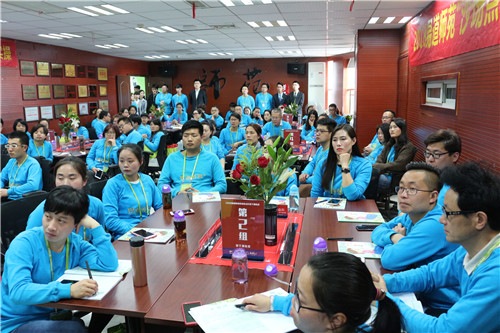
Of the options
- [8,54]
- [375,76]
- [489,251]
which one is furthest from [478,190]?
[8,54]

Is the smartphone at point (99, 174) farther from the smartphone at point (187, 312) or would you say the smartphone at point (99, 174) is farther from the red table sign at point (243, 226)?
the smartphone at point (187, 312)

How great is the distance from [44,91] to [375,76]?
860cm

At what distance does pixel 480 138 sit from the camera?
11.9 ft

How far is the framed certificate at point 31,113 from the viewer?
30.9ft

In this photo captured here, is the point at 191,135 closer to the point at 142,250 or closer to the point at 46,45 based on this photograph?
the point at 142,250

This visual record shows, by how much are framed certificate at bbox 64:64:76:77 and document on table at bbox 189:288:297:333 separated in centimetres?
1110

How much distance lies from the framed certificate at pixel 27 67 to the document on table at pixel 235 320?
992 cm

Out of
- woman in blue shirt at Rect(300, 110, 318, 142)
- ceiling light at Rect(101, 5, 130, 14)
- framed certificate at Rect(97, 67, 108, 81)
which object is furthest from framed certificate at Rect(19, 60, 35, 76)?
woman in blue shirt at Rect(300, 110, 318, 142)

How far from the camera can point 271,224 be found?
2.19 m

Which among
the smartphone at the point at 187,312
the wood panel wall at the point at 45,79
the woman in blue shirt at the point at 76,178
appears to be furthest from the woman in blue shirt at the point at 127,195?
the wood panel wall at the point at 45,79

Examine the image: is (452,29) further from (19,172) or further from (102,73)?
(102,73)

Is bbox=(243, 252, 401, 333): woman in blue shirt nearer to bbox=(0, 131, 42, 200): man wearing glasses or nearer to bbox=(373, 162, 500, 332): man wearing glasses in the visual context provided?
bbox=(373, 162, 500, 332): man wearing glasses

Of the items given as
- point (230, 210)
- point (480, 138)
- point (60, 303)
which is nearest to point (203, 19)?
point (480, 138)

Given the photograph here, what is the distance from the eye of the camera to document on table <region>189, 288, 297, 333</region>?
4.64 feet
